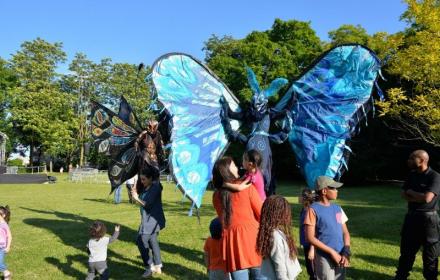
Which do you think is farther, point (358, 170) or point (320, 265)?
point (358, 170)

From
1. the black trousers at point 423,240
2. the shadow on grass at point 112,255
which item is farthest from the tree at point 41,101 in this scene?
the black trousers at point 423,240

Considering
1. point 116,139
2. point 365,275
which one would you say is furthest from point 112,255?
point 365,275

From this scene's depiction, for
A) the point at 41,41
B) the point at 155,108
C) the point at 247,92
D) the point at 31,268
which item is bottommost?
the point at 31,268

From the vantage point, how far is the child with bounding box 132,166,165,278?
6.33m

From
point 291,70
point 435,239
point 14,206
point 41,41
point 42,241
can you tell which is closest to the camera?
point 435,239

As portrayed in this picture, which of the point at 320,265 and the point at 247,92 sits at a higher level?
the point at 247,92

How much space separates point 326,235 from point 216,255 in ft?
3.52

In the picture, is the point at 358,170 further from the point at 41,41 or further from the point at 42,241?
the point at 41,41

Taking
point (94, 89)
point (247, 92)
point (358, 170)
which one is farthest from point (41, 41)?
point (358, 170)

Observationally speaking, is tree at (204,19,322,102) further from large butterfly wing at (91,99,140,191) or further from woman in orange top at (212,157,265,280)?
woman in orange top at (212,157,265,280)

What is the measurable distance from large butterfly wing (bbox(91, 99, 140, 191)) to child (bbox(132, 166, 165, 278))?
4.85 feet

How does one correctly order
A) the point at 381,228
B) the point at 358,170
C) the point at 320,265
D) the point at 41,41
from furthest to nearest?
1. the point at 41,41
2. the point at 358,170
3. the point at 381,228
4. the point at 320,265

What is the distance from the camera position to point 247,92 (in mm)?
28391

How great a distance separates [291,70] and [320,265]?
28392 millimetres
